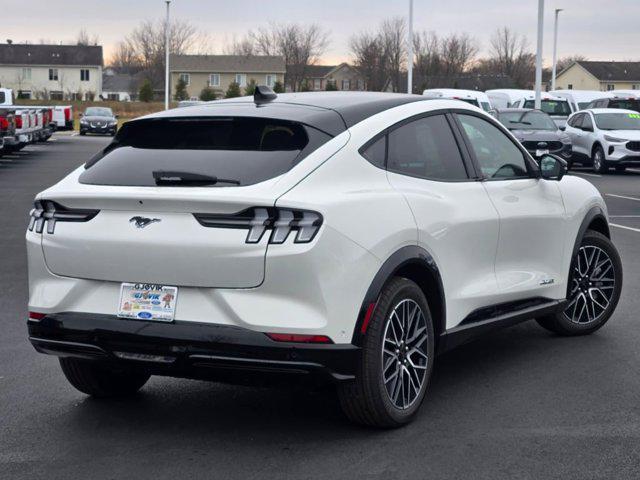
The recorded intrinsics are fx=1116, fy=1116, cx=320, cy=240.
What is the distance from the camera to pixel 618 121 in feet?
100

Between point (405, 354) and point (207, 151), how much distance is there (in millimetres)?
1395

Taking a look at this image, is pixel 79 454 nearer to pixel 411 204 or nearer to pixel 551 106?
pixel 411 204

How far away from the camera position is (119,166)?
5.44 meters

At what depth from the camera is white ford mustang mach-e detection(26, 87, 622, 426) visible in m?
4.91

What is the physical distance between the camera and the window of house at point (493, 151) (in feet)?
21.9

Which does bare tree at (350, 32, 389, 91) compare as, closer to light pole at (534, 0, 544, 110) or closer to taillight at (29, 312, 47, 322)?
light pole at (534, 0, 544, 110)

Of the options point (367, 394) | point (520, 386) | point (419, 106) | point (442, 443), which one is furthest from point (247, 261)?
point (520, 386)

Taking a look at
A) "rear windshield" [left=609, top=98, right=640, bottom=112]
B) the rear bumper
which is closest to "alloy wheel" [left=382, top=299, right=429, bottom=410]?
the rear bumper

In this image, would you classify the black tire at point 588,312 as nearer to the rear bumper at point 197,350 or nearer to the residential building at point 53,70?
the rear bumper at point 197,350

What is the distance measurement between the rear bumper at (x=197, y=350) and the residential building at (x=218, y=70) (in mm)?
121961

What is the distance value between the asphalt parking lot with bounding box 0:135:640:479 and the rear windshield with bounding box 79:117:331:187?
1.25 metres

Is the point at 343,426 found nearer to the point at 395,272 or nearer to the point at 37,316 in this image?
the point at 395,272

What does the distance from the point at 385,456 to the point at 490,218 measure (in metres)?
1.88

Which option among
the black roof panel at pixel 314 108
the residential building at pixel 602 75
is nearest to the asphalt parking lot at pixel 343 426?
the black roof panel at pixel 314 108
